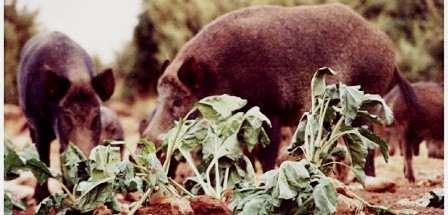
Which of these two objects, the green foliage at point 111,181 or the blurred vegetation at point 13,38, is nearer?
the green foliage at point 111,181

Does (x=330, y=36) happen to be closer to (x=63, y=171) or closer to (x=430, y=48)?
(x=430, y=48)

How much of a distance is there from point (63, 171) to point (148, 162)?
0.59 m

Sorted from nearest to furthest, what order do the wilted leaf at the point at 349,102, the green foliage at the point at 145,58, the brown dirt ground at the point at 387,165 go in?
1. the wilted leaf at the point at 349,102
2. the brown dirt ground at the point at 387,165
3. the green foliage at the point at 145,58

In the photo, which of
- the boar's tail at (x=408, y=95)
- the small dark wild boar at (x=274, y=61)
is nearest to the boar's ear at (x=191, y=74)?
the small dark wild boar at (x=274, y=61)

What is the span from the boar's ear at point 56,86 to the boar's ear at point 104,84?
0.11 meters

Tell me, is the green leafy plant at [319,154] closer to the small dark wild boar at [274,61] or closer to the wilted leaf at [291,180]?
the wilted leaf at [291,180]

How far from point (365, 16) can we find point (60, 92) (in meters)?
1.12

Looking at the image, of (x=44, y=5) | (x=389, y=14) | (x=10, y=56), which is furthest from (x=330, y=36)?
(x=10, y=56)

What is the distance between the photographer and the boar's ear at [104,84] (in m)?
3.41

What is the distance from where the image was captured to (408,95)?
11.0ft

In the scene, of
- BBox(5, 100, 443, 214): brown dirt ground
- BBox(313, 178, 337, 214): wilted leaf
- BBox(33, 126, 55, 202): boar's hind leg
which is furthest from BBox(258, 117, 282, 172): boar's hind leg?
BBox(33, 126, 55, 202): boar's hind leg

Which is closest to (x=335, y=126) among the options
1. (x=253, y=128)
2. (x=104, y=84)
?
(x=253, y=128)

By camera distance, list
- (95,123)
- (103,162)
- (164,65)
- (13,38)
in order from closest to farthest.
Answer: (103,162) → (164,65) → (95,123) → (13,38)

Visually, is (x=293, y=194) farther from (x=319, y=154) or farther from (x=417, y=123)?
(x=417, y=123)
